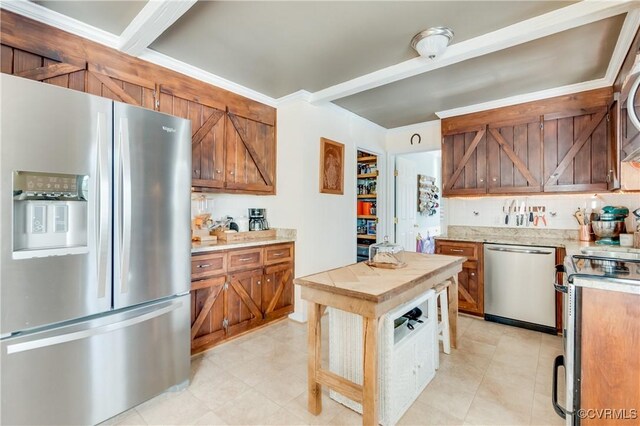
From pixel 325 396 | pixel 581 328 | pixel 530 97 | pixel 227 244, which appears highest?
pixel 530 97

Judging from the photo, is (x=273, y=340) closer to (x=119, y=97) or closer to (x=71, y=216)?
(x=71, y=216)

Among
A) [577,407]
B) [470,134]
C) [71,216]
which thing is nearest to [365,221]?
[470,134]

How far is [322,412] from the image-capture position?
188cm

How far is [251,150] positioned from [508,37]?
2509 millimetres

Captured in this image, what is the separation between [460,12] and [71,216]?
2.67 meters

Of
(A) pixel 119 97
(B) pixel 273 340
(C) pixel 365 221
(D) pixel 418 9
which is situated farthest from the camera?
(C) pixel 365 221

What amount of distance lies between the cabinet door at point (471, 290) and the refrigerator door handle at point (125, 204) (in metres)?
3.35

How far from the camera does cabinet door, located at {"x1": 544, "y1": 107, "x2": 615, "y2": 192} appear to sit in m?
3.01

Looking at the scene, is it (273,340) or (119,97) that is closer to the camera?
(119,97)

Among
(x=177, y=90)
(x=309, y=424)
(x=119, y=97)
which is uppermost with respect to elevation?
(x=177, y=90)

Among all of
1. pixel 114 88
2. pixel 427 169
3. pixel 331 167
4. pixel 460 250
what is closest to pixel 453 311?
pixel 460 250

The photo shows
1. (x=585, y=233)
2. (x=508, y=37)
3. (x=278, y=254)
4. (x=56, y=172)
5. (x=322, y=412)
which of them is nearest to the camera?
Result: (x=56, y=172)

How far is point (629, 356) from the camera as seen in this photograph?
4.54 ft

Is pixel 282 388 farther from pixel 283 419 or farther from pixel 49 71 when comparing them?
pixel 49 71
